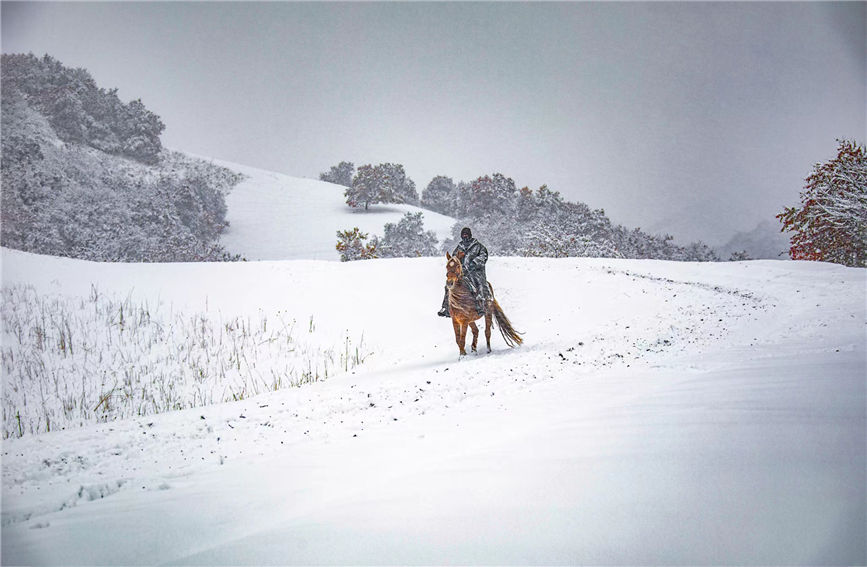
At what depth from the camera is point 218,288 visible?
1270 centimetres

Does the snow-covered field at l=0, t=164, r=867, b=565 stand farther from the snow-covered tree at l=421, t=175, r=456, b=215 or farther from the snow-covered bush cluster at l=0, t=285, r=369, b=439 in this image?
the snow-covered tree at l=421, t=175, r=456, b=215

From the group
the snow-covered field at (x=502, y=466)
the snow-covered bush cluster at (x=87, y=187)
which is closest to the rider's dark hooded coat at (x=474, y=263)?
the snow-covered field at (x=502, y=466)

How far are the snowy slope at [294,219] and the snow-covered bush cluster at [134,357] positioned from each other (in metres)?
18.6

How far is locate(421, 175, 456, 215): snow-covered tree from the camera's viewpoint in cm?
4838

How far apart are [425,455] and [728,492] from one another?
4.92 feet

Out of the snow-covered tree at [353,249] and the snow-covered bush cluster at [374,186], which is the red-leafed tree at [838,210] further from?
the snow-covered bush cluster at [374,186]

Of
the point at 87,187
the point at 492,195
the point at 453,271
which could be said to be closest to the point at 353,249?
the point at 492,195

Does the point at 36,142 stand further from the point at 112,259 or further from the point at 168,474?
the point at 168,474

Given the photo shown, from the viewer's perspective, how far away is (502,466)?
2.07 meters

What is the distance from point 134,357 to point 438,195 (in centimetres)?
4263

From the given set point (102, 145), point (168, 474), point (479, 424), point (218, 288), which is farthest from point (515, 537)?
point (102, 145)

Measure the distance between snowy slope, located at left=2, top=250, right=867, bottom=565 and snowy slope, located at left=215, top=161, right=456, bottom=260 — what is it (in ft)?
82.1

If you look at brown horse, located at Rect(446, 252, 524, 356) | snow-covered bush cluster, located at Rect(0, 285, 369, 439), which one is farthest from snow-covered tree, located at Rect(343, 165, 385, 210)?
brown horse, located at Rect(446, 252, 524, 356)

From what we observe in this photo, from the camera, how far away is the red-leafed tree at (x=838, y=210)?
10219 millimetres
